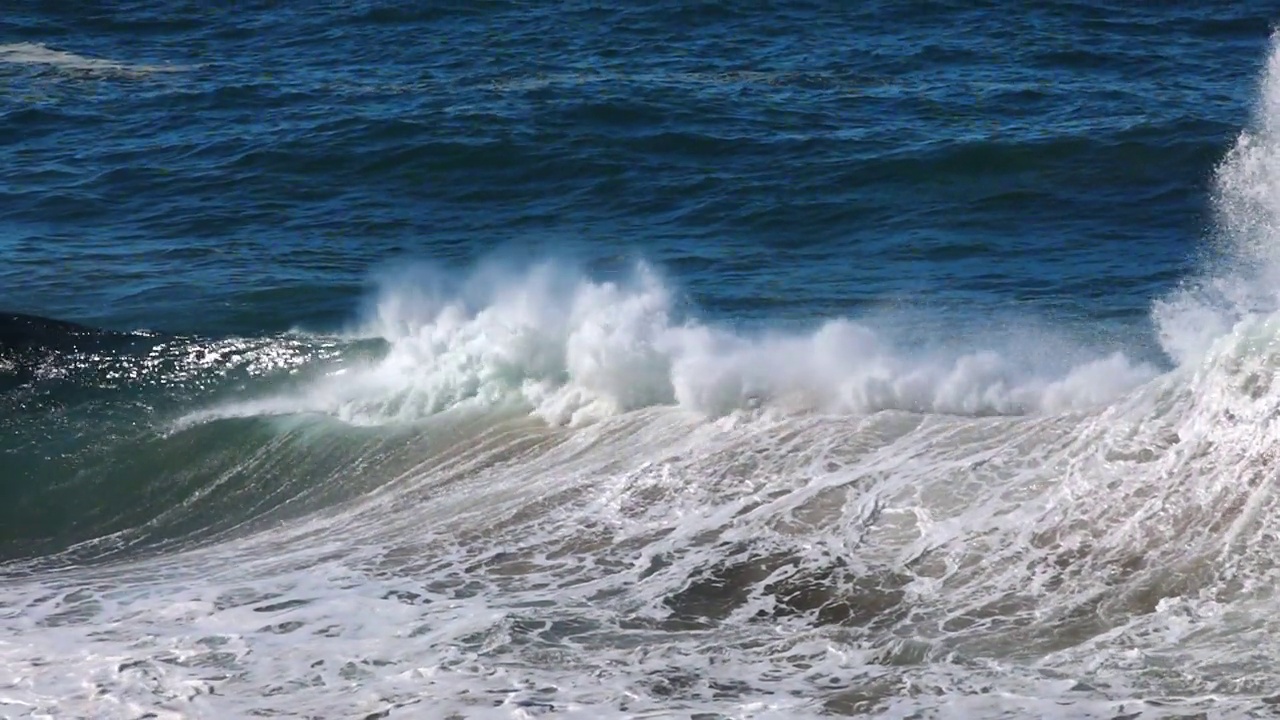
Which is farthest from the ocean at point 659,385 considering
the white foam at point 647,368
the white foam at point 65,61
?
the white foam at point 65,61

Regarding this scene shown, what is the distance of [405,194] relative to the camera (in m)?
18.1

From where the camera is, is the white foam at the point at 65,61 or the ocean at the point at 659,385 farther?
the white foam at the point at 65,61

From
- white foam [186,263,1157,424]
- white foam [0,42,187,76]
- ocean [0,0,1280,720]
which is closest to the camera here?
ocean [0,0,1280,720]

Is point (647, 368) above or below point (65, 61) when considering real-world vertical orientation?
below

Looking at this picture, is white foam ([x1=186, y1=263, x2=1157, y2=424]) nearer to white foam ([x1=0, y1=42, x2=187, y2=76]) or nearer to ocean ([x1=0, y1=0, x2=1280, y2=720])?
ocean ([x1=0, y1=0, x2=1280, y2=720])

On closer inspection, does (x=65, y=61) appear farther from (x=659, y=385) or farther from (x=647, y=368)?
(x=659, y=385)

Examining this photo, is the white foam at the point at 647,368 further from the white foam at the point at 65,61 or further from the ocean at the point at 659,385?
the white foam at the point at 65,61

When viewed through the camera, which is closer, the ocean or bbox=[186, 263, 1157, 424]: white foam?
the ocean

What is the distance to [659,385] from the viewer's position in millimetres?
11203

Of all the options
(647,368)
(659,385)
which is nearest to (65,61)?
(647,368)

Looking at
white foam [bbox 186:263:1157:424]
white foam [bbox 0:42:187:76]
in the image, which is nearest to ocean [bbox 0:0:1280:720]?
white foam [bbox 186:263:1157:424]

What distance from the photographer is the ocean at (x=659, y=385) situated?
25.9ft

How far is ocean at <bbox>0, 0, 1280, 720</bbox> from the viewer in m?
7.89

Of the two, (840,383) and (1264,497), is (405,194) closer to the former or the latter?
(840,383)
